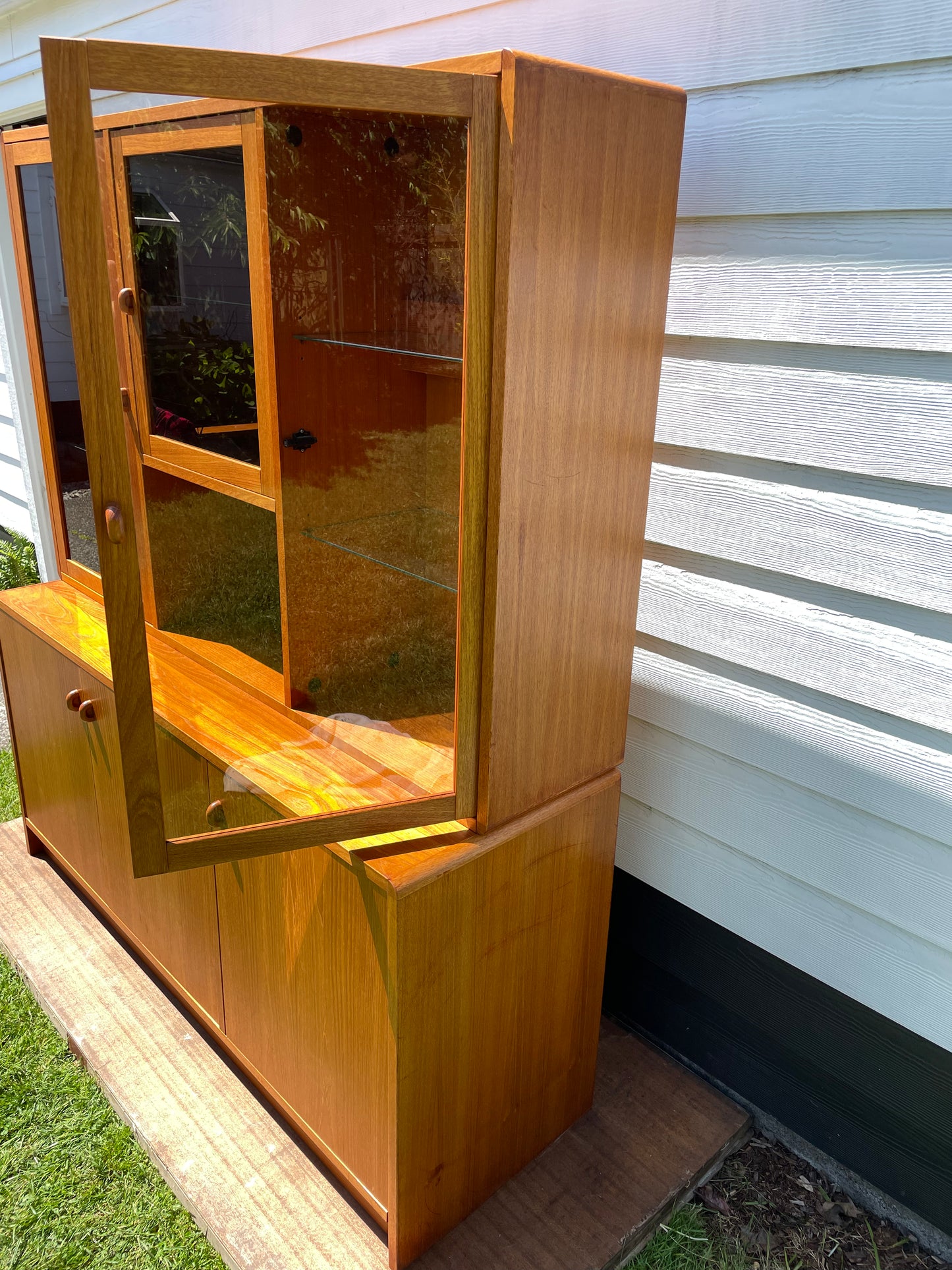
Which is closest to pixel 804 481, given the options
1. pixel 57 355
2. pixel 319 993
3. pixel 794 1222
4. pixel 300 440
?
pixel 300 440

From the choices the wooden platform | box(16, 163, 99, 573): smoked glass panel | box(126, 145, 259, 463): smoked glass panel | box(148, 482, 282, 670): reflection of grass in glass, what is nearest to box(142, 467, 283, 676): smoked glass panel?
box(148, 482, 282, 670): reflection of grass in glass

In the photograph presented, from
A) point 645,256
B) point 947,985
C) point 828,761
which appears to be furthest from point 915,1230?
point 645,256

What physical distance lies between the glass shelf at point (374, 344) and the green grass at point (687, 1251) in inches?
62.6

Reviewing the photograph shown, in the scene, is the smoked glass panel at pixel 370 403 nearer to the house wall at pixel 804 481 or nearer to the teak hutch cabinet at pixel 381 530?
the teak hutch cabinet at pixel 381 530

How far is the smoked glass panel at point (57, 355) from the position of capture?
5.68ft

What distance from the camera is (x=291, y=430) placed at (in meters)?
1.52

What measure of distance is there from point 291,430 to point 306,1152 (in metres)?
1.38

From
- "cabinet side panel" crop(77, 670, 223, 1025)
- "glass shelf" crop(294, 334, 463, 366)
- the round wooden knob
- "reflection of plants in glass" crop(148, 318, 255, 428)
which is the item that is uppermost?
"glass shelf" crop(294, 334, 463, 366)

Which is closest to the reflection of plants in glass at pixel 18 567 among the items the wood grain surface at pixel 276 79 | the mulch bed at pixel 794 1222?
the wood grain surface at pixel 276 79

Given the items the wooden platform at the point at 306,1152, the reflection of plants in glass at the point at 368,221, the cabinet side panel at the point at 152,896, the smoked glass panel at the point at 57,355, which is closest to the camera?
the reflection of plants in glass at the point at 368,221

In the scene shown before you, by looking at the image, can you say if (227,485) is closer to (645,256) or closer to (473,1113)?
(645,256)

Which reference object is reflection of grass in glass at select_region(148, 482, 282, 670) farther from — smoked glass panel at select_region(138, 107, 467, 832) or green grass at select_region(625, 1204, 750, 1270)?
green grass at select_region(625, 1204, 750, 1270)

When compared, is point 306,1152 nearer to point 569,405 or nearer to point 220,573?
point 220,573

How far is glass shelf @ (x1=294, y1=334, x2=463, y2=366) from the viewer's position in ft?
4.31
